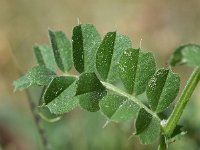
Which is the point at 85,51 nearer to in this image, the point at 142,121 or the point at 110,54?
the point at 110,54

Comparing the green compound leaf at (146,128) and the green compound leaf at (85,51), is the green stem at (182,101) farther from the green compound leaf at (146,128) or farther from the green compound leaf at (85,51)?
the green compound leaf at (85,51)

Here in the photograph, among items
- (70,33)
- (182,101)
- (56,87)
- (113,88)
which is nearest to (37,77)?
(56,87)

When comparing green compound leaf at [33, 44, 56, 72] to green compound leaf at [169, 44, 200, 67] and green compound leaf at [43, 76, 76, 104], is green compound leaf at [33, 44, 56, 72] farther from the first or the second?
green compound leaf at [169, 44, 200, 67]

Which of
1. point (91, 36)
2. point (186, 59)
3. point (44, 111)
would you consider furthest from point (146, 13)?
point (186, 59)

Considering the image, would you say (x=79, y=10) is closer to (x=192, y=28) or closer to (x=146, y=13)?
(x=146, y=13)

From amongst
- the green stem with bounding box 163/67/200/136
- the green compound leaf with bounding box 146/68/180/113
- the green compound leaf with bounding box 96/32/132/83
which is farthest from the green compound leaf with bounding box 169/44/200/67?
the green compound leaf with bounding box 96/32/132/83

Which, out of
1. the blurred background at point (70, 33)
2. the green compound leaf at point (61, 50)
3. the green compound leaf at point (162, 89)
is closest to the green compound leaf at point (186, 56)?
the green compound leaf at point (162, 89)

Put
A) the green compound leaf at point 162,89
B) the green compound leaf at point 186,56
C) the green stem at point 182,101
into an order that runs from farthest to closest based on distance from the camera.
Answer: the green compound leaf at point 162,89
the green stem at point 182,101
the green compound leaf at point 186,56

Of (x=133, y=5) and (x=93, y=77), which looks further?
(x=133, y=5)

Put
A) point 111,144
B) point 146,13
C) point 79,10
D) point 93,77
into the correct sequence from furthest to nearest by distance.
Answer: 1. point 79,10
2. point 146,13
3. point 111,144
4. point 93,77
